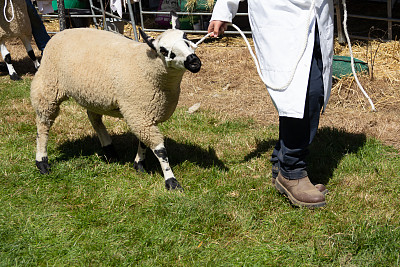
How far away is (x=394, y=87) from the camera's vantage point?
18.0ft

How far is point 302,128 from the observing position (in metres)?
2.96

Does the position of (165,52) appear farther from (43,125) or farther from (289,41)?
(43,125)

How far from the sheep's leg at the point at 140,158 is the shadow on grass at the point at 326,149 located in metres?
0.94

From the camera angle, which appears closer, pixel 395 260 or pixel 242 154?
pixel 395 260

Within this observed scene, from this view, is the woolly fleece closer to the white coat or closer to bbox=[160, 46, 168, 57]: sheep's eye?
bbox=[160, 46, 168, 57]: sheep's eye

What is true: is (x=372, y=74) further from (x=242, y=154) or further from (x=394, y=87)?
(x=242, y=154)

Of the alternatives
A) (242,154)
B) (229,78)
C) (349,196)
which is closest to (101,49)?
(242,154)

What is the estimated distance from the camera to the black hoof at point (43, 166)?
3657 millimetres

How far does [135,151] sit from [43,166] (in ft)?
2.85

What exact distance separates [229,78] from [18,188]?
374 cm

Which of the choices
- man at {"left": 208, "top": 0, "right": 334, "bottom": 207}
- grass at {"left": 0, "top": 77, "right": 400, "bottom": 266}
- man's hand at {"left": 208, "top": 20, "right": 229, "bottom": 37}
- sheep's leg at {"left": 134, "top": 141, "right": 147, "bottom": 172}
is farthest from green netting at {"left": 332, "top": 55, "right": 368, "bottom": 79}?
sheep's leg at {"left": 134, "top": 141, "right": 147, "bottom": 172}

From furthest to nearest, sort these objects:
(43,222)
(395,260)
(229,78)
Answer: (229,78) < (43,222) < (395,260)

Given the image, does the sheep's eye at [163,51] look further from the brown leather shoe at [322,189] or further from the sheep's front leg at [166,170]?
the brown leather shoe at [322,189]

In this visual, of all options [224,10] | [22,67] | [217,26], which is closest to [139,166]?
[217,26]
